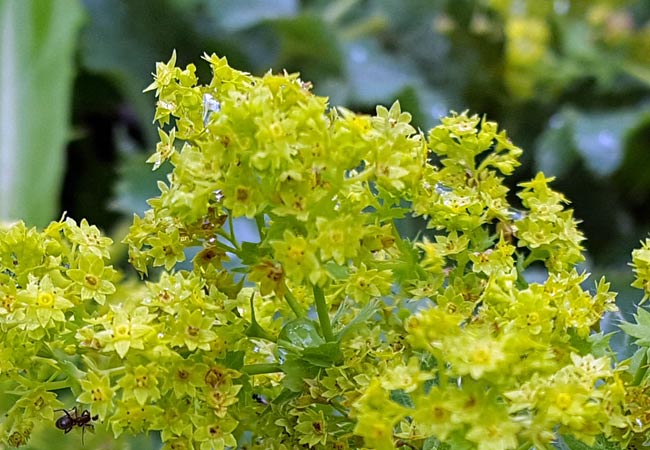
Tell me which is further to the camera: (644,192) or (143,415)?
(644,192)

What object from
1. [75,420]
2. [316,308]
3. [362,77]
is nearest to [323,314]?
[316,308]

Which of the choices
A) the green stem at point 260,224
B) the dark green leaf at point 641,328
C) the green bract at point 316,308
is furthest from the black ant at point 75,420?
the dark green leaf at point 641,328

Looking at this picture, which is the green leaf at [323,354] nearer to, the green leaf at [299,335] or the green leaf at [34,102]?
the green leaf at [299,335]

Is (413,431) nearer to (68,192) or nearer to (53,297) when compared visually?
(53,297)

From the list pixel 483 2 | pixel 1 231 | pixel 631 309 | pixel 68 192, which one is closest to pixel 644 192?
pixel 483 2

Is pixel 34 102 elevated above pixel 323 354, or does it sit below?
above

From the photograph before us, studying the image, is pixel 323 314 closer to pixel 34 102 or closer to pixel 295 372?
pixel 295 372
